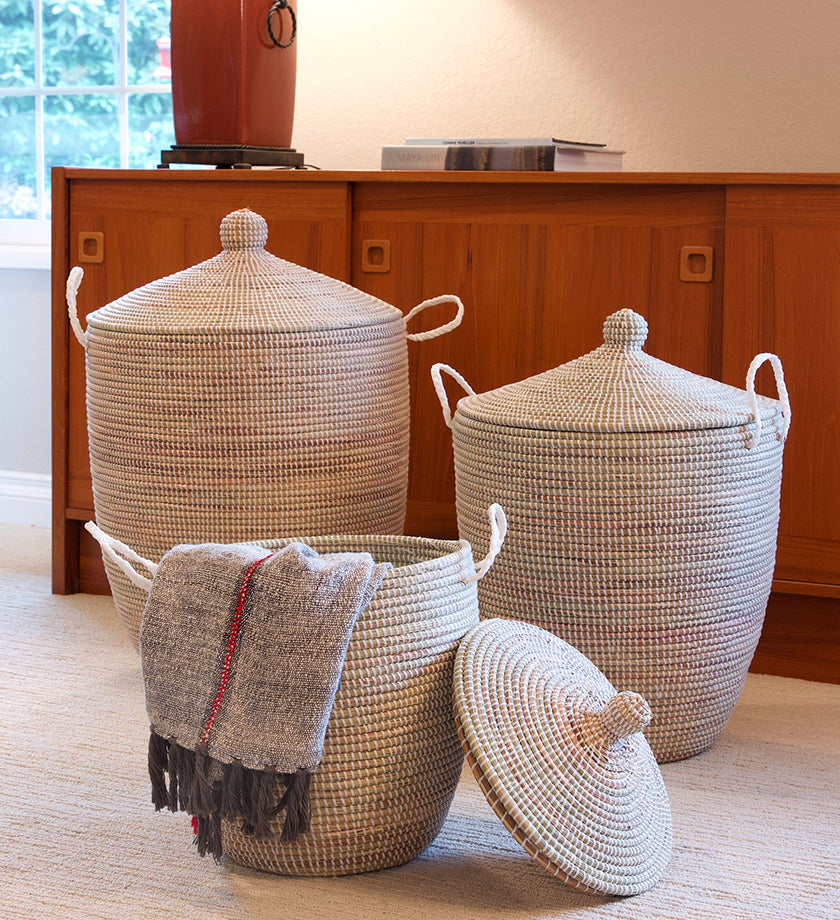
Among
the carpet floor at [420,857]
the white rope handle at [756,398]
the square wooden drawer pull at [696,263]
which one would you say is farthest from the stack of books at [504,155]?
the carpet floor at [420,857]

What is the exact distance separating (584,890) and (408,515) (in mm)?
948

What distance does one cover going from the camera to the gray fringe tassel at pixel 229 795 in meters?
1.09

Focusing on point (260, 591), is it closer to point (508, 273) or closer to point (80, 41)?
point (508, 273)

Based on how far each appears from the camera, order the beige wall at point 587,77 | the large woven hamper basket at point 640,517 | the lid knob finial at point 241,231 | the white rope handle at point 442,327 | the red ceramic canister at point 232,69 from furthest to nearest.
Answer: the beige wall at point 587,77, the red ceramic canister at point 232,69, the white rope handle at point 442,327, the lid knob finial at point 241,231, the large woven hamper basket at point 640,517

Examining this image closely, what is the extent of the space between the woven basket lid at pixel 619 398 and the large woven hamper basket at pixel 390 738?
263mm

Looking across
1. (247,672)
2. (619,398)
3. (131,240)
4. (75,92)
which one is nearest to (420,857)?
(247,672)

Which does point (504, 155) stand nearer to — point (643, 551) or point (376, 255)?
point (376, 255)

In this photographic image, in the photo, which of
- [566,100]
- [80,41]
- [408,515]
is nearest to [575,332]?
[408,515]

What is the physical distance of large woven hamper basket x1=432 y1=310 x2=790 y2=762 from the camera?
1415mm

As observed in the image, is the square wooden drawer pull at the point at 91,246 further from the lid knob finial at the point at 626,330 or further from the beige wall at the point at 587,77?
the lid knob finial at the point at 626,330

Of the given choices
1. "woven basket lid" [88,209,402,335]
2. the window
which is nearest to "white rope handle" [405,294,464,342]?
"woven basket lid" [88,209,402,335]

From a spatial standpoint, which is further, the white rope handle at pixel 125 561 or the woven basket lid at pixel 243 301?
the woven basket lid at pixel 243 301

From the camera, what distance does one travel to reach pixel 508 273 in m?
1.92

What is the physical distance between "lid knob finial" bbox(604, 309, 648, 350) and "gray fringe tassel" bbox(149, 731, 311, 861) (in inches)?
28.4
